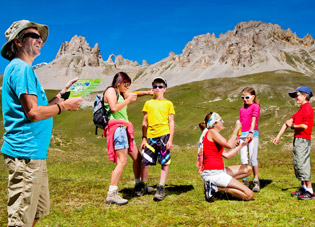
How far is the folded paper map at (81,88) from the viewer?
5324mm

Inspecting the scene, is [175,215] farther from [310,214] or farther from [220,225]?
[310,214]

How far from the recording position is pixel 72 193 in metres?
9.65

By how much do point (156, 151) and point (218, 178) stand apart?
2266mm

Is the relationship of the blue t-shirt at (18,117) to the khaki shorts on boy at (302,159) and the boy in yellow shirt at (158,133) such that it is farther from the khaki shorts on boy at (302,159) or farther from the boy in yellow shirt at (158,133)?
the khaki shorts on boy at (302,159)

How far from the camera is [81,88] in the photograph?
544 centimetres

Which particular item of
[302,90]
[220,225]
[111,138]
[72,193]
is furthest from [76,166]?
[302,90]

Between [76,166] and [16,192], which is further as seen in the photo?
[76,166]

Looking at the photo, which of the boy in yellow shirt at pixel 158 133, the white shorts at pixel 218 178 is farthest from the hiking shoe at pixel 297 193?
the boy in yellow shirt at pixel 158 133

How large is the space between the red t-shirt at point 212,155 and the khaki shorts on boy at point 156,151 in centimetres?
128

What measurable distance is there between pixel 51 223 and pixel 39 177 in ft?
9.53

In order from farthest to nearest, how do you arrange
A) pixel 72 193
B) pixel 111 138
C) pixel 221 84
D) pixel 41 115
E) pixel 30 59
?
1. pixel 221 84
2. pixel 72 193
3. pixel 111 138
4. pixel 30 59
5. pixel 41 115

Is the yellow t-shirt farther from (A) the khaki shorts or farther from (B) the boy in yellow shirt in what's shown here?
(A) the khaki shorts

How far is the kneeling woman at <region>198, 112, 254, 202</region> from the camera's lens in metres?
8.73

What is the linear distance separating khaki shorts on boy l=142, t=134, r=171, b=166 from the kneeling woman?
46.5 inches
